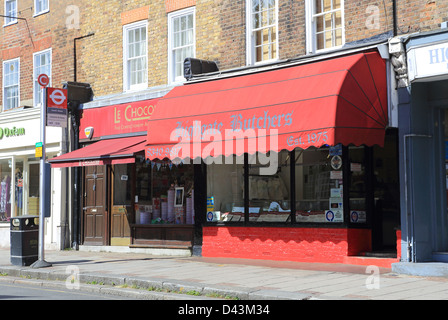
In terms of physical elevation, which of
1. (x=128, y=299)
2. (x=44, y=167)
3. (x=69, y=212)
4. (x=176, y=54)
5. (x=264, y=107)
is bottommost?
(x=128, y=299)

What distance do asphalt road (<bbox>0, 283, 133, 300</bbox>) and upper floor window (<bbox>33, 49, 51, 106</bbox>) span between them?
9.66 meters

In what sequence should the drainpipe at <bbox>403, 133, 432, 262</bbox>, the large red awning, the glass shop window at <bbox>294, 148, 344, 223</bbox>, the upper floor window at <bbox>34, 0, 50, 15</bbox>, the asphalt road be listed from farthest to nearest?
the upper floor window at <bbox>34, 0, 50, 15</bbox>, the glass shop window at <bbox>294, 148, 344, 223</bbox>, the drainpipe at <bbox>403, 133, 432, 262</bbox>, the large red awning, the asphalt road

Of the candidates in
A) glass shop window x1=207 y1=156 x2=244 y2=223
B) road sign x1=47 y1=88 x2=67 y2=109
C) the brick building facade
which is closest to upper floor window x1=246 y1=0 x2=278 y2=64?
glass shop window x1=207 y1=156 x2=244 y2=223

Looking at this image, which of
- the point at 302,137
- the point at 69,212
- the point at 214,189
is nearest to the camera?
the point at 302,137

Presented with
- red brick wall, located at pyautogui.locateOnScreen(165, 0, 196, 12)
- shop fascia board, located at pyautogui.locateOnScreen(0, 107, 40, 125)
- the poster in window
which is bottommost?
the poster in window

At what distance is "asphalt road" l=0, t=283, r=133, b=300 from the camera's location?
10039 mm

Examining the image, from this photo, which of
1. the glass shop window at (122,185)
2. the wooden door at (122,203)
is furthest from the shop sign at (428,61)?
the glass shop window at (122,185)

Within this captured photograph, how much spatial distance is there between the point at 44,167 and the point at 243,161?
459 cm

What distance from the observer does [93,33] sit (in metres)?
18.6

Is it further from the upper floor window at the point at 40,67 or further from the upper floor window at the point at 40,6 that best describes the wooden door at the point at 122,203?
the upper floor window at the point at 40,6

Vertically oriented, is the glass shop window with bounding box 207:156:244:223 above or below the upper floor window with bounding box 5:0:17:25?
below

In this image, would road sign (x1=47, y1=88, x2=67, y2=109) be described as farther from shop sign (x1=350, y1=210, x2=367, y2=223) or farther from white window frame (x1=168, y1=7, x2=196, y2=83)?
shop sign (x1=350, y1=210, x2=367, y2=223)
